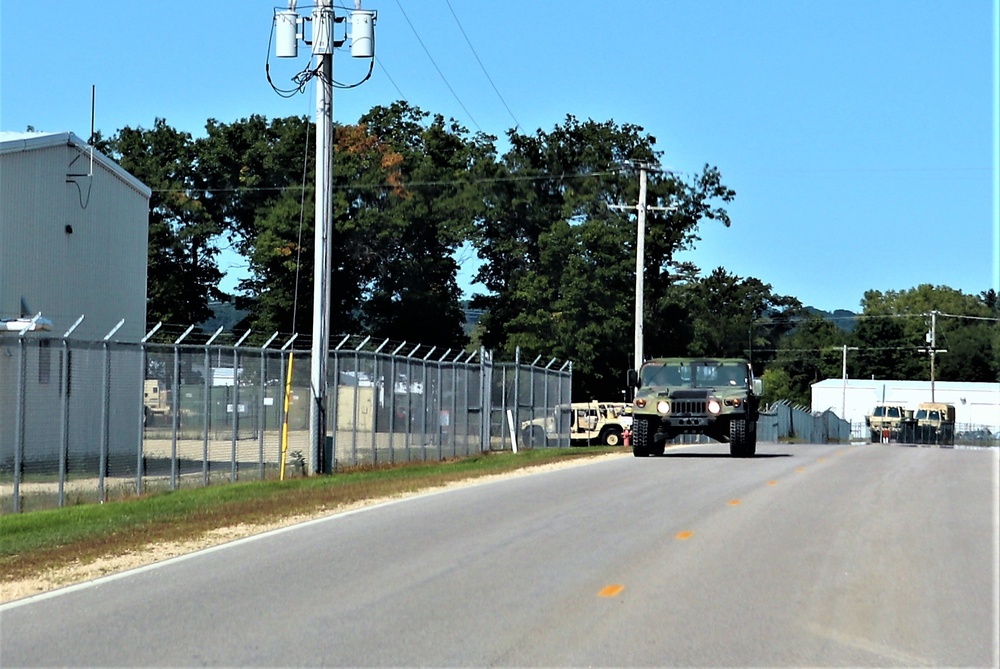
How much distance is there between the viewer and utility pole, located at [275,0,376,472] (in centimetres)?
2505

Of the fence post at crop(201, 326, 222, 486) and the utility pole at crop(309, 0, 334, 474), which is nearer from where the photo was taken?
the fence post at crop(201, 326, 222, 486)

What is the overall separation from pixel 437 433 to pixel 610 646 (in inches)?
933

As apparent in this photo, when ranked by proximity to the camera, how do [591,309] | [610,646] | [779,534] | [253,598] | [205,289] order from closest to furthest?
[610,646] < [253,598] < [779,534] < [591,309] < [205,289]

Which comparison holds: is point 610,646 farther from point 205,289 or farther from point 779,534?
point 205,289

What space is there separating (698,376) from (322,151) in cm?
1076

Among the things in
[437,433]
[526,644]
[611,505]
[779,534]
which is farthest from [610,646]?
[437,433]

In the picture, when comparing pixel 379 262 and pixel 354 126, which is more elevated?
pixel 354 126

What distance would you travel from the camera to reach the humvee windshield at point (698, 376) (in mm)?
31391

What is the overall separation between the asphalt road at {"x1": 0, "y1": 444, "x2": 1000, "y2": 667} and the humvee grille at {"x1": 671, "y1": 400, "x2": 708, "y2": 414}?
42.2ft

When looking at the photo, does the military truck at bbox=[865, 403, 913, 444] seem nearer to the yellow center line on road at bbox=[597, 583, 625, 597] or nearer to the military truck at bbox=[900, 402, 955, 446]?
the military truck at bbox=[900, 402, 955, 446]

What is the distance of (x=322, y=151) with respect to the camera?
84.1 feet

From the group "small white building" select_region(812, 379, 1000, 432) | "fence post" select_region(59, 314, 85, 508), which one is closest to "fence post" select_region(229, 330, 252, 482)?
"fence post" select_region(59, 314, 85, 508)

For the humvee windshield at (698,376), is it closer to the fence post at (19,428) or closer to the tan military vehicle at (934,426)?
the fence post at (19,428)

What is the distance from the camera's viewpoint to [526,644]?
840 cm
